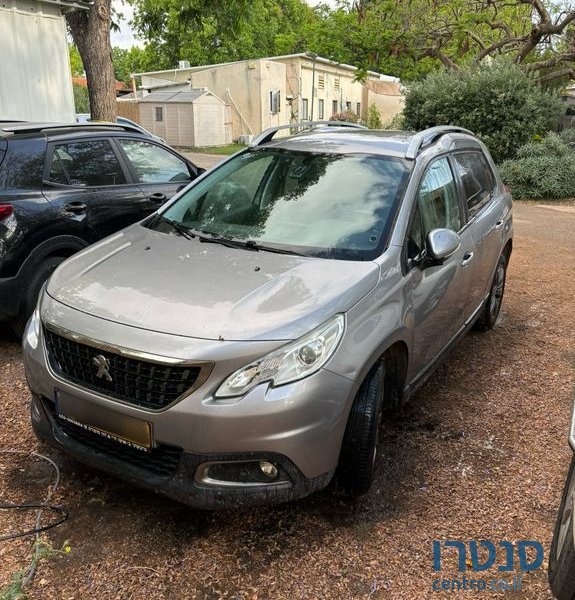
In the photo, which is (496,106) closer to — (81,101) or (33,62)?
(33,62)

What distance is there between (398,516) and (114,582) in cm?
132

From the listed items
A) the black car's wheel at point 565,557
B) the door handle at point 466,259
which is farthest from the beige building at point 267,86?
the black car's wheel at point 565,557

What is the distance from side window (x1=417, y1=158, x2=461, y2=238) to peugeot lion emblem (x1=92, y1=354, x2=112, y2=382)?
1929 millimetres

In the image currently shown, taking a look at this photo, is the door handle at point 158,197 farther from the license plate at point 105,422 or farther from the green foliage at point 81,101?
the green foliage at point 81,101


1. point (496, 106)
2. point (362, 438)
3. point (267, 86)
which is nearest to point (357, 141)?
point (362, 438)

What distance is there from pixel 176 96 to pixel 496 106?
57.8ft

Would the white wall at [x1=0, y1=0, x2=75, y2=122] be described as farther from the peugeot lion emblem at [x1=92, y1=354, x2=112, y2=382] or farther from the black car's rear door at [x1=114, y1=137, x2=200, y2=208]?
the peugeot lion emblem at [x1=92, y1=354, x2=112, y2=382]

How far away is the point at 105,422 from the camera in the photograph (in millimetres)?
2539

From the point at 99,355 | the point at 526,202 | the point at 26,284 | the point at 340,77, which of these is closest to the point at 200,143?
the point at 340,77

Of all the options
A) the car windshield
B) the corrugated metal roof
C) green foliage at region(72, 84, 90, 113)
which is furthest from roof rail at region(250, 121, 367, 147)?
green foliage at region(72, 84, 90, 113)

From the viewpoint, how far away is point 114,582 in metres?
2.41

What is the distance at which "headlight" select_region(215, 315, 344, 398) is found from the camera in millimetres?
2381

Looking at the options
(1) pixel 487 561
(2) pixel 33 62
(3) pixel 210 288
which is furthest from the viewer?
(2) pixel 33 62

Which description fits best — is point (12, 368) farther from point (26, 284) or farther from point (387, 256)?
point (387, 256)
